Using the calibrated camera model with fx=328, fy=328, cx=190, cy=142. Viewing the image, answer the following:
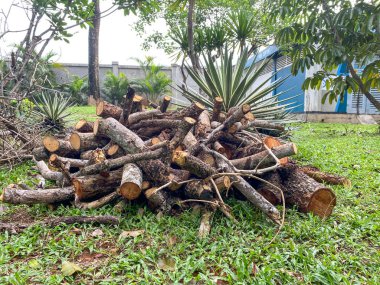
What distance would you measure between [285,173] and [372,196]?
40.1 inches

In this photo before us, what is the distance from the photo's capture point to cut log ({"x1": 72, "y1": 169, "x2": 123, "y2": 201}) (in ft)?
9.17

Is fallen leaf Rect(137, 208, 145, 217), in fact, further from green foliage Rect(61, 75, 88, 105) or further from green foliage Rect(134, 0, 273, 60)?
green foliage Rect(61, 75, 88, 105)

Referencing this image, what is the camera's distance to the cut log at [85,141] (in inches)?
138

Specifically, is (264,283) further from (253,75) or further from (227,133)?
(253,75)

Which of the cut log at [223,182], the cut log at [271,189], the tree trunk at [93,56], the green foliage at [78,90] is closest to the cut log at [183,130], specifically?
the cut log at [223,182]

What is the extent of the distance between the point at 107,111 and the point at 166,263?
196 centimetres

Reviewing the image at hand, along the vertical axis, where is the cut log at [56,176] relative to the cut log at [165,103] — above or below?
below

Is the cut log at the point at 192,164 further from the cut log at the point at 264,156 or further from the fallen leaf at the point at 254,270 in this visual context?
the fallen leaf at the point at 254,270

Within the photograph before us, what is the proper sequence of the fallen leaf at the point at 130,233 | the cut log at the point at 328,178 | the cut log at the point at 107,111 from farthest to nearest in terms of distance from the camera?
the cut log at the point at 328,178 → the cut log at the point at 107,111 → the fallen leaf at the point at 130,233

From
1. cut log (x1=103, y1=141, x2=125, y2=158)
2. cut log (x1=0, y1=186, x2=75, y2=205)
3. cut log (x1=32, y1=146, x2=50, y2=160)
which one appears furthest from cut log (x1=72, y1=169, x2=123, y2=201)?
cut log (x1=32, y1=146, x2=50, y2=160)

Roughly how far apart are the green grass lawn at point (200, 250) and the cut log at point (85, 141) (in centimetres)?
79

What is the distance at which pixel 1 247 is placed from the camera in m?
2.25

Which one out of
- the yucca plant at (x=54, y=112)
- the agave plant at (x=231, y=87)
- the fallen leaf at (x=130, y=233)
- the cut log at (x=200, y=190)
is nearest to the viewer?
the fallen leaf at (x=130, y=233)

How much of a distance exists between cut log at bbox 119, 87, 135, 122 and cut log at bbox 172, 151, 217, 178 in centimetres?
97
